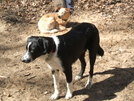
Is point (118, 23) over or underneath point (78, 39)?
underneath

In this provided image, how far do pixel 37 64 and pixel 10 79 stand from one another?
85 cm

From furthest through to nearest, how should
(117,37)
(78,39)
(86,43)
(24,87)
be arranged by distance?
(117,37)
(24,87)
(86,43)
(78,39)

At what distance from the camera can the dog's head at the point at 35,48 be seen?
10.0 feet

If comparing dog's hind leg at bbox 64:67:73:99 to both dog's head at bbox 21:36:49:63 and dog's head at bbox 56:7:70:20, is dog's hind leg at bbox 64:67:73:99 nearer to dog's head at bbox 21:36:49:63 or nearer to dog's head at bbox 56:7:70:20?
dog's head at bbox 21:36:49:63

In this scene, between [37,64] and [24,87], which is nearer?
[24,87]

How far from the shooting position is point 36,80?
4.61 meters

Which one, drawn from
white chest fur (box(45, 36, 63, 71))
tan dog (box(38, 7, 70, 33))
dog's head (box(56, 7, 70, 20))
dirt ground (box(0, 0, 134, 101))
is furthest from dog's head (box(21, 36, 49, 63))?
dog's head (box(56, 7, 70, 20))

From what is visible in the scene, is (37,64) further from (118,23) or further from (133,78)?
(118,23)

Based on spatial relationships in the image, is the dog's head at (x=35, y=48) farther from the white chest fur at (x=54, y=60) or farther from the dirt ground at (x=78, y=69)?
the dirt ground at (x=78, y=69)

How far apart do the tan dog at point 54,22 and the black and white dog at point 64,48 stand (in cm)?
323

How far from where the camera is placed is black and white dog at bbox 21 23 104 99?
10.1 ft

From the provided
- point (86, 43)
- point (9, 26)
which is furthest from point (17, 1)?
point (86, 43)

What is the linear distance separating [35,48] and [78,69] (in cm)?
213

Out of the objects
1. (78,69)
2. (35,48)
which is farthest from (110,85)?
(35,48)
